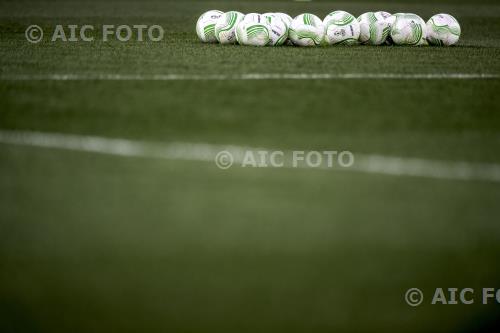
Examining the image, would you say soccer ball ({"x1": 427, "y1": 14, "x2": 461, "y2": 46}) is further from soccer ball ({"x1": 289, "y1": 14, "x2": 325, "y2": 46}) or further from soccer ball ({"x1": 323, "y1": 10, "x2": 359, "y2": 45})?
soccer ball ({"x1": 289, "y1": 14, "x2": 325, "y2": 46})

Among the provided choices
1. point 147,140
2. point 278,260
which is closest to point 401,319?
point 278,260

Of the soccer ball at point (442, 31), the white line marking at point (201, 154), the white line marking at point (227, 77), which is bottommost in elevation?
the soccer ball at point (442, 31)

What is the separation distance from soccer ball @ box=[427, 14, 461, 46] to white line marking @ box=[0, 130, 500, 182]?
6359 millimetres

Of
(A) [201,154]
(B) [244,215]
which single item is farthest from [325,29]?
(B) [244,215]

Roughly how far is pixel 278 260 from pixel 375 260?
0.40m

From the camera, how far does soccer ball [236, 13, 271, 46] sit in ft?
33.0

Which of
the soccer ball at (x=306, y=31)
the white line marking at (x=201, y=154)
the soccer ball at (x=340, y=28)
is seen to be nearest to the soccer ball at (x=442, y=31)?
the soccer ball at (x=340, y=28)

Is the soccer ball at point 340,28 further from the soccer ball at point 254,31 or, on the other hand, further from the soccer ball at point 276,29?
the soccer ball at point 254,31

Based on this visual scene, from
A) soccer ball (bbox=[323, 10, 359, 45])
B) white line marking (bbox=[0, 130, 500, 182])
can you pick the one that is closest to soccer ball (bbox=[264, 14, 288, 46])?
soccer ball (bbox=[323, 10, 359, 45])

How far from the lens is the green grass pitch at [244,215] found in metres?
3.00

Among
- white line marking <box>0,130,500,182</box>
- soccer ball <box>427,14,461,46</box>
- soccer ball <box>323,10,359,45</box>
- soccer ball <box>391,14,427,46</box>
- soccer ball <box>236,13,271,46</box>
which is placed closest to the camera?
white line marking <box>0,130,500,182</box>

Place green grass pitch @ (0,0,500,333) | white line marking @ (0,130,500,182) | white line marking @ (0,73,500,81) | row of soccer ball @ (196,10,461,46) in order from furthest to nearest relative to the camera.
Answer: row of soccer ball @ (196,10,461,46) → white line marking @ (0,73,500,81) → white line marking @ (0,130,500,182) → green grass pitch @ (0,0,500,333)

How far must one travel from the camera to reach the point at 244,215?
3830mm

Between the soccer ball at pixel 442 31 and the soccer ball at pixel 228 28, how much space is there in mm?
2529
